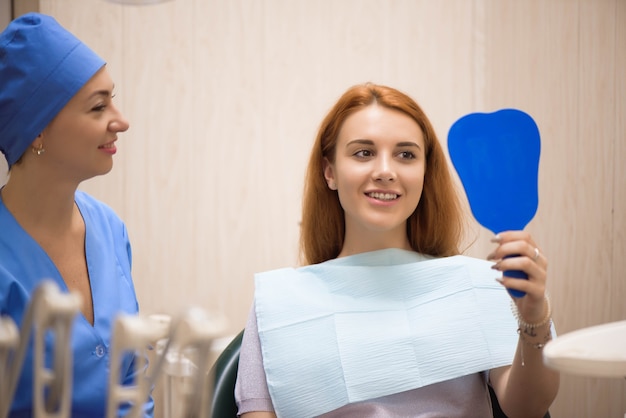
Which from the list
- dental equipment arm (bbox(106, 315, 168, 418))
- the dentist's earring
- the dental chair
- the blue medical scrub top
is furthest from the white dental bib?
dental equipment arm (bbox(106, 315, 168, 418))

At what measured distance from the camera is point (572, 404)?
288cm

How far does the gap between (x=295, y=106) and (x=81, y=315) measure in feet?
4.77

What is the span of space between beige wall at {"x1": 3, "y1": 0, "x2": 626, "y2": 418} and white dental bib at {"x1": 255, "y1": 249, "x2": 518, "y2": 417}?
97cm

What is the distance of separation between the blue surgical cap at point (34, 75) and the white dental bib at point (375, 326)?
0.61 meters

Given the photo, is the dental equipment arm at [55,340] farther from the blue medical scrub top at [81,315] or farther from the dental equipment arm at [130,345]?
the blue medical scrub top at [81,315]

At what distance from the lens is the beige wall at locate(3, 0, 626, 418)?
2463 mm

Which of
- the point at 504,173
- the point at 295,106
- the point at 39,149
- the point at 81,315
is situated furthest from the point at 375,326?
the point at 295,106

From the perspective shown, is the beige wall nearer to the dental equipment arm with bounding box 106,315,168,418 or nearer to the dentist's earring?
the dentist's earring

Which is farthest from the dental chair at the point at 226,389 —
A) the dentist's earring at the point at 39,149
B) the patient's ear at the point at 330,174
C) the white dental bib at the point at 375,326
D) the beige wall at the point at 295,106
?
the beige wall at the point at 295,106

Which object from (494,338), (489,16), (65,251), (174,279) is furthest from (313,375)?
(489,16)

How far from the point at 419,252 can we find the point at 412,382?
0.35 m

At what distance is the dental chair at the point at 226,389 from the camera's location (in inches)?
58.1

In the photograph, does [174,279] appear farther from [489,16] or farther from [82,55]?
[489,16]

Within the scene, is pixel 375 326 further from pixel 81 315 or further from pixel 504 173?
pixel 81 315
